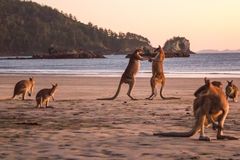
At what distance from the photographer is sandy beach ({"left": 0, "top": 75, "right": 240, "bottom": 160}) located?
7.67 meters

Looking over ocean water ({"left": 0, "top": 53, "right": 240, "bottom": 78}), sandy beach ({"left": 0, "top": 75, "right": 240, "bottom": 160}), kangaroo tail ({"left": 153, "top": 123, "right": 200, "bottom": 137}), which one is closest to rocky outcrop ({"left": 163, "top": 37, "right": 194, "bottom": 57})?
ocean water ({"left": 0, "top": 53, "right": 240, "bottom": 78})

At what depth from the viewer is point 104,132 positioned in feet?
31.9

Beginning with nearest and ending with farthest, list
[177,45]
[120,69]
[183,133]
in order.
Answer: [183,133] → [120,69] → [177,45]

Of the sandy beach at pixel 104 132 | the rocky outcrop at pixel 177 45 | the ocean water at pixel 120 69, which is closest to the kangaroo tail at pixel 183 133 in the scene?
the sandy beach at pixel 104 132

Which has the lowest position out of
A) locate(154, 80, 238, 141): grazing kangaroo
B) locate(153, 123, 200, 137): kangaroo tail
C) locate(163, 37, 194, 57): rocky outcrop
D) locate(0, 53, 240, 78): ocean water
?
locate(0, 53, 240, 78): ocean water

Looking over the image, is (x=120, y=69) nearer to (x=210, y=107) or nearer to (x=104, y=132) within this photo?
(x=104, y=132)

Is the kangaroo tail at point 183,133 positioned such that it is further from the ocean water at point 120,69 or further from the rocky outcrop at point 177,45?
the rocky outcrop at point 177,45

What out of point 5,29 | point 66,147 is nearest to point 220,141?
point 66,147

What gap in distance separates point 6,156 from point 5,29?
190 m

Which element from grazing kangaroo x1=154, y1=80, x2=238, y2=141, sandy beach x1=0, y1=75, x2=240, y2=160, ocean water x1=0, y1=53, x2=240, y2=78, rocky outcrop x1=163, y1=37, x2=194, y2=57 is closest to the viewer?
sandy beach x1=0, y1=75, x2=240, y2=160

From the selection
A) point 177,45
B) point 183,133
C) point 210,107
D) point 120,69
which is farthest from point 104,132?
point 177,45

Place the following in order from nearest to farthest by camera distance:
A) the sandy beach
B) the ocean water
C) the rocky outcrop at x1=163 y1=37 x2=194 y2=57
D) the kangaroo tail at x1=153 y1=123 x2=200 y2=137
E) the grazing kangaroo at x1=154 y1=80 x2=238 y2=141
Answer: the sandy beach, the grazing kangaroo at x1=154 y1=80 x2=238 y2=141, the kangaroo tail at x1=153 y1=123 x2=200 y2=137, the ocean water, the rocky outcrop at x1=163 y1=37 x2=194 y2=57

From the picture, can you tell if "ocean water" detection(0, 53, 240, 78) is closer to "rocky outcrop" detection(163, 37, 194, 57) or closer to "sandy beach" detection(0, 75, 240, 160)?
"sandy beach" detection(0, 75, 240, 160)

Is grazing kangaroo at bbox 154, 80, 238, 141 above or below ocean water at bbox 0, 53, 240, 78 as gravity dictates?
above
